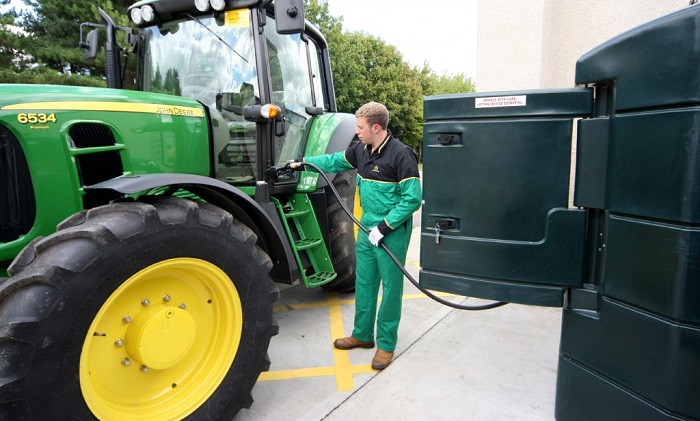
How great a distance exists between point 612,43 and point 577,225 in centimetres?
73

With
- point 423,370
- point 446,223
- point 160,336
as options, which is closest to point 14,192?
point 160,336

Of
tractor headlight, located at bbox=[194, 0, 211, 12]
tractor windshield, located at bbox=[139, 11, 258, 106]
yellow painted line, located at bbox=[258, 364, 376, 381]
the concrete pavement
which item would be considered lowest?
yellow painted line, located at bbox=[258, 364, 376, 381]

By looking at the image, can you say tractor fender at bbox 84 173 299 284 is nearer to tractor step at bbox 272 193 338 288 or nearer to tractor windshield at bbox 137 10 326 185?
tractor step at bbox 272 193 338 288

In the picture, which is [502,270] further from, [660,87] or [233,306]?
Result: [233,306]

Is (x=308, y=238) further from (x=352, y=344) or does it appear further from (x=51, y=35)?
(x=51, y=35)

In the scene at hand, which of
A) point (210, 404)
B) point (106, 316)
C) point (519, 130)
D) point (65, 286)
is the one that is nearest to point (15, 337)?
point (65, 286)

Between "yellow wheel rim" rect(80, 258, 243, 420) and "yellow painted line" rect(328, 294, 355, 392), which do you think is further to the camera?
"yellow painted line" rect(328, 294, 355, 392)

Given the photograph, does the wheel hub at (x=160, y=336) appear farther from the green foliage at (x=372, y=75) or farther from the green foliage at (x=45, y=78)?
the green foliage at (x=372, y=75)

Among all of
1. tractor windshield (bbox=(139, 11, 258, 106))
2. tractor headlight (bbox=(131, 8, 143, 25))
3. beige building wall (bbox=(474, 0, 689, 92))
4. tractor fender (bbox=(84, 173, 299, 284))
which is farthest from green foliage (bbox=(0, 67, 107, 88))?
tractor fender (bbox=(84, 173, 299, 284))

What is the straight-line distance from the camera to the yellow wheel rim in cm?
208

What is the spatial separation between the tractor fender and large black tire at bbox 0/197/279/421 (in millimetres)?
111

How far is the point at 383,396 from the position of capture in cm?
278

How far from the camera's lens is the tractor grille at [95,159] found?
2.40 meters

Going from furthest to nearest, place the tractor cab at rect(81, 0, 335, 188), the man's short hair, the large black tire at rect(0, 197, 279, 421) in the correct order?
the tractor cab at rect(81, 0, 335, 188), the man's short hair, the large black tire at rect(0, 197, 279, 421)
